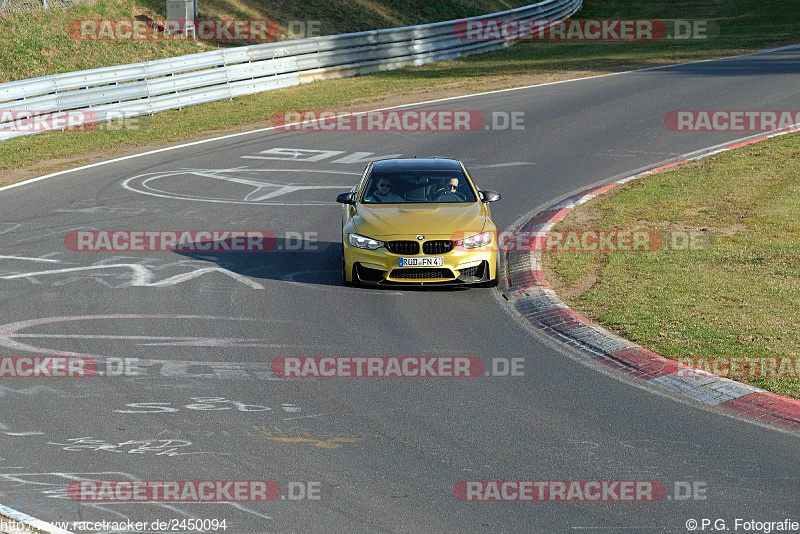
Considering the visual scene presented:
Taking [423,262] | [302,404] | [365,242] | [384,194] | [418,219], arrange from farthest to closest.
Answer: [384,194] < [418,219] < [365,242] < [423,262] < [302,404]

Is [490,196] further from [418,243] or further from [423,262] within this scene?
[423,262]

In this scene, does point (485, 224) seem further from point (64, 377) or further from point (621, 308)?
point (64, 377)

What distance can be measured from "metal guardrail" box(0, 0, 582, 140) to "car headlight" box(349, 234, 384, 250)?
40.5 feet

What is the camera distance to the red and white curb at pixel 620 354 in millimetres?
8578

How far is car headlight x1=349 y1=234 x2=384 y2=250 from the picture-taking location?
12516 mm

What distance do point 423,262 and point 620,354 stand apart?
3261 mm

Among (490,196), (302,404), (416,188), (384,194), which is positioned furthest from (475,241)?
(302,404)

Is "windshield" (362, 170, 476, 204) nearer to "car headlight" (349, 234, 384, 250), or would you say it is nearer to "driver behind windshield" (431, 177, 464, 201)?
"driver behind windshield" (431, 177, 464, 201)

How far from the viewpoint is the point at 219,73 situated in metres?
26.9

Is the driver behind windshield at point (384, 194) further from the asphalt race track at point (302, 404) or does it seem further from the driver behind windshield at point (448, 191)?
the asphalt race track at point (302, 404)

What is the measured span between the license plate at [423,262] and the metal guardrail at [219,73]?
1304 centimetres

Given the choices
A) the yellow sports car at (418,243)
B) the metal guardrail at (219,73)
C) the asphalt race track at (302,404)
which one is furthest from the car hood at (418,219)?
the metal guardrail at (219,73)

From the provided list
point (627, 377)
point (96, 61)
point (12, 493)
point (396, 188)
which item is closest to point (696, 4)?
point (96, 61)

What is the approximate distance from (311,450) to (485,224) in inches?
228
